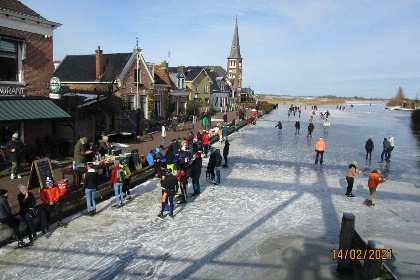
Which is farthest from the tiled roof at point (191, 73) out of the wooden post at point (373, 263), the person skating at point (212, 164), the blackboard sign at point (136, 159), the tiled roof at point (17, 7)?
the wooden post at point (373, 263)

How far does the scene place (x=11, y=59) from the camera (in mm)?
13773

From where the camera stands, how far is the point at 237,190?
13266mm

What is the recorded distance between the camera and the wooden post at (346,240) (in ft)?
22.8

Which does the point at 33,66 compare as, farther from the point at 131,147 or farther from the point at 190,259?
the point at 190,259

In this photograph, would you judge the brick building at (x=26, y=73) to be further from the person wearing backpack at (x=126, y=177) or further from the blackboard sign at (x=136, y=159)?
the person wearing backpack at (x=126, y=177)

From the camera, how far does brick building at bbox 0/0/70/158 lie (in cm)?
1323

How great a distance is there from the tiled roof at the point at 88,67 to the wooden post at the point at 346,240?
23.1 meters

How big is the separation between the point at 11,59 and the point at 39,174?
6280mm

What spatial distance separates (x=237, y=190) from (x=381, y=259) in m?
7.78

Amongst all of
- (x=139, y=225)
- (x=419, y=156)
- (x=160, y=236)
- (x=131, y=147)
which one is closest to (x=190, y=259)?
(x=160, y=236)

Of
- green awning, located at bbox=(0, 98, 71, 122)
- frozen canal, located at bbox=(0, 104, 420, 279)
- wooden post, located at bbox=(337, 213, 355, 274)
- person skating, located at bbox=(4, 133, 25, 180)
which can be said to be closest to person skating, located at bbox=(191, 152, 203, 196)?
frozen canal, located at bbox=(0, 104, 420, 279)
